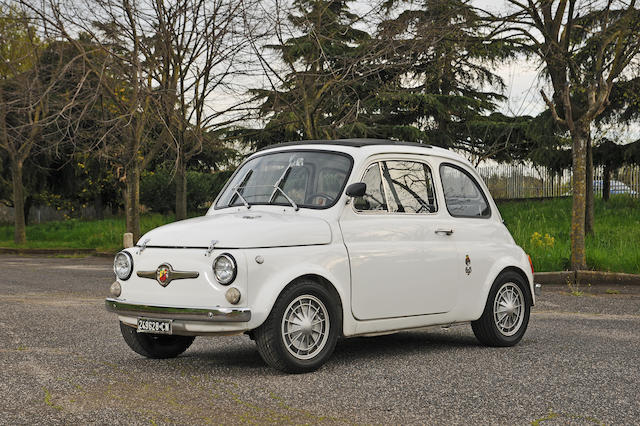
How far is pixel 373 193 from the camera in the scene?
7.72 m

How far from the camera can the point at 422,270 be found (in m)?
7.80

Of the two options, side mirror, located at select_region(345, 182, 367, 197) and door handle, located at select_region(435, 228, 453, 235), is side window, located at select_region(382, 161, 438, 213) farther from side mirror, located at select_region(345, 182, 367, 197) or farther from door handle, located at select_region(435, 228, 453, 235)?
side mirror, located at select_region(345, 182, 367, 197)

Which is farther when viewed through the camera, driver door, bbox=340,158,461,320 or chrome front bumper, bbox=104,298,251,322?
driver door, bbox=340,158,461,320

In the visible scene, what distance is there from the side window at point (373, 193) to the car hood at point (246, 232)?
0.54m

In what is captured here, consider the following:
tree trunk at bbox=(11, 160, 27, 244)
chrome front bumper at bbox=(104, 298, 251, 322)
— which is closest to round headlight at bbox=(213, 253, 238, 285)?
chrome front bumper at bbox=(104, 298, 251, 322)

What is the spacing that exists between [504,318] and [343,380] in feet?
8.21

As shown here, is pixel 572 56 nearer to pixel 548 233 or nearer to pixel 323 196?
pixel 548 233

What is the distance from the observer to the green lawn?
54.3 ft

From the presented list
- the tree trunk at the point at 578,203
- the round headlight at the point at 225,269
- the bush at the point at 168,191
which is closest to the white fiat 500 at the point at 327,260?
the round headlight at the point at 225,269

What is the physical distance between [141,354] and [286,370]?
1.57 meters

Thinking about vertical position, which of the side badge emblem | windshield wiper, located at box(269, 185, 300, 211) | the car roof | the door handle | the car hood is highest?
the car roof

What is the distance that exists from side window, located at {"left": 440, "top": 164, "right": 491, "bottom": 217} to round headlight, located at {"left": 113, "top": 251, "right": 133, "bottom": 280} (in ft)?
9.99

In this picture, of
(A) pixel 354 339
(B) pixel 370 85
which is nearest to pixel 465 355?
(A) pixel 354 339

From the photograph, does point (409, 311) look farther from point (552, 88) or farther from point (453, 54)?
point (552, 88)
